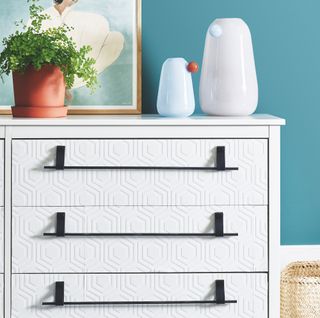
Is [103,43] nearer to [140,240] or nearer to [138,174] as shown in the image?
[138,174]

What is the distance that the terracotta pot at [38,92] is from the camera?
253cm

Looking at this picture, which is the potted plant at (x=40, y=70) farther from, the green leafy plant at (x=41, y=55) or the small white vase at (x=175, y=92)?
the small white vase at (x=175, y=92)

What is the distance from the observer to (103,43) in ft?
9.44

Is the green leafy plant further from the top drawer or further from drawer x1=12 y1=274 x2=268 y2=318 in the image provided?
drawer x1=12 y1=274 x2=268 y2=318

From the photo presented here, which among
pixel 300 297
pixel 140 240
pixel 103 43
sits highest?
pixel 103 43

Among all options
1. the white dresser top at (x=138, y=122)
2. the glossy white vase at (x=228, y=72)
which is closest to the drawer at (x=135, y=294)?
the white dresser top at (x=138, y=122)

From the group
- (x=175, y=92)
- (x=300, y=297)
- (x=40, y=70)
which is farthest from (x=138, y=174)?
(x=300, y=297)

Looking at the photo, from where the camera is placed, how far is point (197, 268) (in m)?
2.48

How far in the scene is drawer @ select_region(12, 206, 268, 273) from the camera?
2451mm

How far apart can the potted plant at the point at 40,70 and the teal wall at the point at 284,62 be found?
1.36ft

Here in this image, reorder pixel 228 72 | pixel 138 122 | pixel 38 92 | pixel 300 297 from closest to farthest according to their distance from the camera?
pixel 138 122, pixel 38 92, pixel 228 72, pixel 300 297

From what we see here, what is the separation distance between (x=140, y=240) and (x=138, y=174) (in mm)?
198

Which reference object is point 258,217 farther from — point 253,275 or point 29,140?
point 29,140

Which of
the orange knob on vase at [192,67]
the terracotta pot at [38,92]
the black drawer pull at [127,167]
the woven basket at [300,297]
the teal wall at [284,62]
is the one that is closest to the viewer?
the black drawer pull at [127,167]
